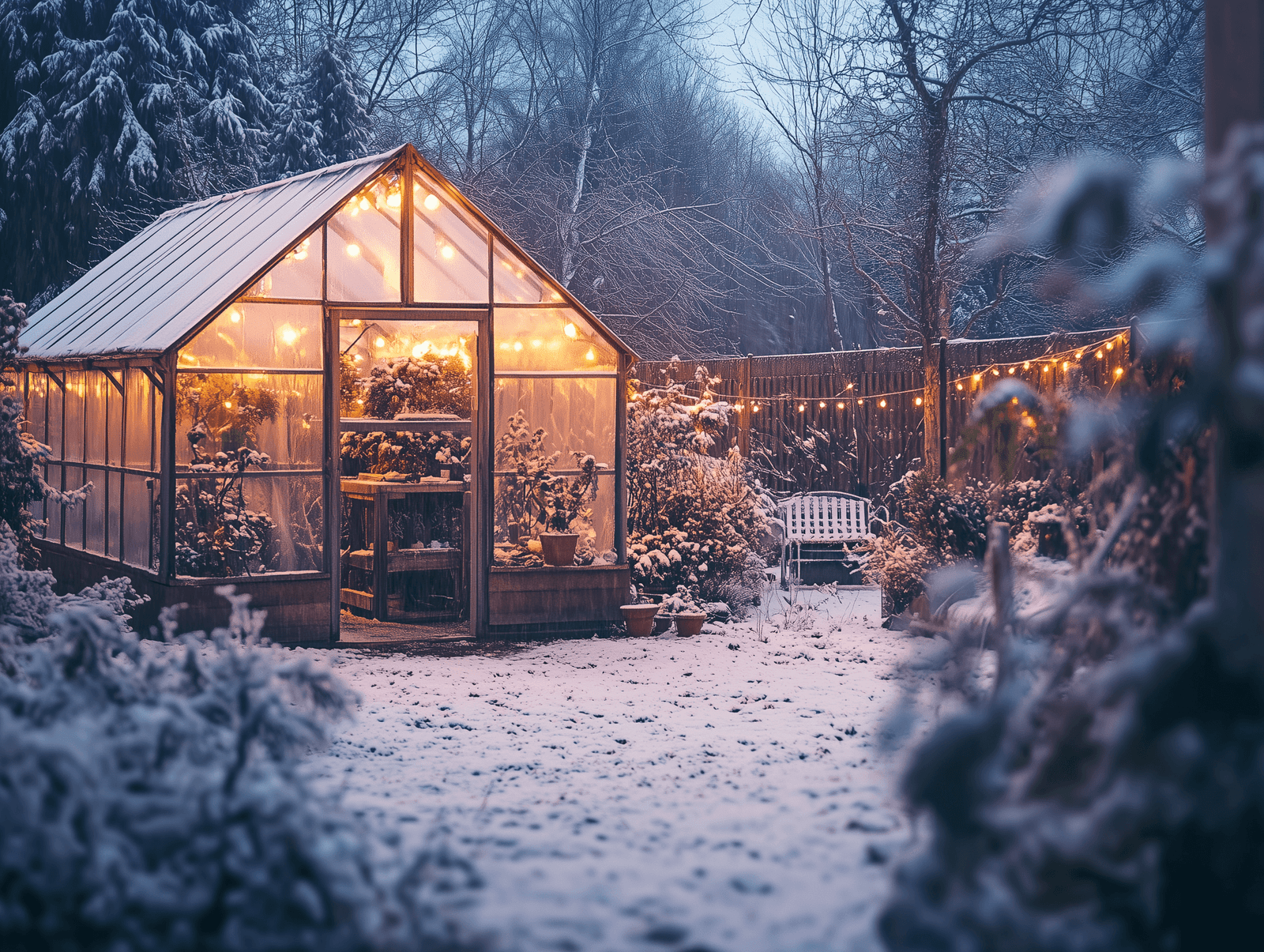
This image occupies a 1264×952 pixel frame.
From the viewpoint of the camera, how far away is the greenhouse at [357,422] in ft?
27.1

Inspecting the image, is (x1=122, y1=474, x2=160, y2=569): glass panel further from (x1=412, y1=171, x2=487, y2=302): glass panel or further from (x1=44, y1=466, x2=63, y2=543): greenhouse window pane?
(x1=412, y1=171, x2=487, y2=302): glass panel

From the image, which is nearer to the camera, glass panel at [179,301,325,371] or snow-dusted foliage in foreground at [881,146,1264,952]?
snow-dusted foliage in foreground at [881,146,1264,952]

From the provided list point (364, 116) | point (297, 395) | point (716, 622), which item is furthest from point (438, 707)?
point (364, 116)

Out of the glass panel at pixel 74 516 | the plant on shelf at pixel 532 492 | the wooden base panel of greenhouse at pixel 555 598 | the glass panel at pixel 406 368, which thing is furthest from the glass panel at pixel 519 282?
the glass panel at pixel 74 516

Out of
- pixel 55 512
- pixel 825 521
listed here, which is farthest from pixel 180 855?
pixel 825 521

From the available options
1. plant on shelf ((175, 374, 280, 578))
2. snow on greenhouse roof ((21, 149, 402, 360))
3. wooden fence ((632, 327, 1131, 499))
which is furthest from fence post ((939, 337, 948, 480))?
plant on shelf ((175, 374, 280, 578))

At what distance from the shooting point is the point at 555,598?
8.98 metres

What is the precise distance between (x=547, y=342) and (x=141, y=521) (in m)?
3.20

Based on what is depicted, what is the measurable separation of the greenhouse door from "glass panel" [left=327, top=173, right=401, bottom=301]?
0.85 meters

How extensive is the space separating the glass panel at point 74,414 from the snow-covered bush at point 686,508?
14.9 feet

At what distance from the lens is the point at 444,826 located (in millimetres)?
4121

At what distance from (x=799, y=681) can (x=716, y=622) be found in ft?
7.51

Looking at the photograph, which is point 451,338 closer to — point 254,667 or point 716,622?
point 716,622

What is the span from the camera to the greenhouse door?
9.66 metres
